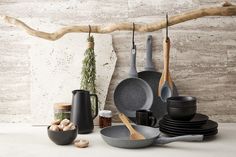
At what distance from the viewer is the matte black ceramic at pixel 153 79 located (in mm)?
1864

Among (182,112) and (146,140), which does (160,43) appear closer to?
(182,112)

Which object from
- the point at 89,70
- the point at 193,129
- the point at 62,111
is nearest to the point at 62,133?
the point at 62,111

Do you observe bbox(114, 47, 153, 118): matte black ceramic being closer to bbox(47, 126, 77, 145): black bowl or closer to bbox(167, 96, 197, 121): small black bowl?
bbox(167, 96, 197, 121): small black bowl

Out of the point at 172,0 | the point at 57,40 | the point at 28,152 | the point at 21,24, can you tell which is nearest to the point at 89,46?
the point at 57,40

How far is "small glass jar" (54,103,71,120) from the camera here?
68.7 inches

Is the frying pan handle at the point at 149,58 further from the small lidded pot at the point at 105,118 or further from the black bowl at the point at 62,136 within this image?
the black bowl at the point at 62,136

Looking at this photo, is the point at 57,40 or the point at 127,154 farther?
the point at 57,40

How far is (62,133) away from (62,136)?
0.5 inches

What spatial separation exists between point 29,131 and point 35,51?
0.40 m

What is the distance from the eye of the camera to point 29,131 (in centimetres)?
176

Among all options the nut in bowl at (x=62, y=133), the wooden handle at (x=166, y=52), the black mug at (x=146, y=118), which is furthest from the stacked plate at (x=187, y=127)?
the nut in bowl at (x=62, y=133)

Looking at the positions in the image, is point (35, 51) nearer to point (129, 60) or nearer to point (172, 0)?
point (129, 60)

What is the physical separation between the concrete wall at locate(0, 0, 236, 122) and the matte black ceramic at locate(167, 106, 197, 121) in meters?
0.32

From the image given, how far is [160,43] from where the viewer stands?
1.88 metres
